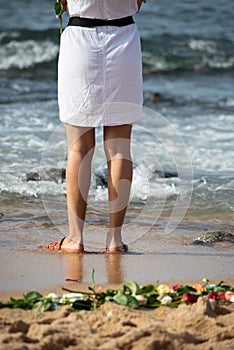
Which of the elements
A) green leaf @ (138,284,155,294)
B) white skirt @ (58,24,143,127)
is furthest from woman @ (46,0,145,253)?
green leaf @ (138,284,155,294)

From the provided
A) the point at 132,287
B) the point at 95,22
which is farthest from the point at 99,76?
the point at 132,287

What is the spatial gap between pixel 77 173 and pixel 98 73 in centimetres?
53

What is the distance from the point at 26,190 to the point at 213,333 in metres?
2.94

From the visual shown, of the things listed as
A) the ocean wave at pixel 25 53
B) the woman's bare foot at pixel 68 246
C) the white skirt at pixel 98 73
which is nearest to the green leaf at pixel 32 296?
the woman's bare foot at pixel 68 246

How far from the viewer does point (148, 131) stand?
8109mm

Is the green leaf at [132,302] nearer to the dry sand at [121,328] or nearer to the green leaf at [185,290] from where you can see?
the dry sand at [121,328]

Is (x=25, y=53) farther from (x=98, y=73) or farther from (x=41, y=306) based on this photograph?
(x=41, y=306)

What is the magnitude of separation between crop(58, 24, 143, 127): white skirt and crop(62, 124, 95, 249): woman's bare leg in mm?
90

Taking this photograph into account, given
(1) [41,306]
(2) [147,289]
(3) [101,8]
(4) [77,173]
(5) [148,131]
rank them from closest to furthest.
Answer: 1. (1) [41,306]
2. (2) [147,289]
3. (3) [101,8]
4. (4) [77,173]
5. (5) [148,131]

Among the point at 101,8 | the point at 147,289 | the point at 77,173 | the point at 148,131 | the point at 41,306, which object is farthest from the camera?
the point at 148,131

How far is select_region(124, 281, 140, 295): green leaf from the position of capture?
3230 mm

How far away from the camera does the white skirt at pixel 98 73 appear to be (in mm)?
3834

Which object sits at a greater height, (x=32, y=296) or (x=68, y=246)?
(x=32, y=296)

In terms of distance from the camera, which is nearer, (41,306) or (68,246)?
(41,306)
